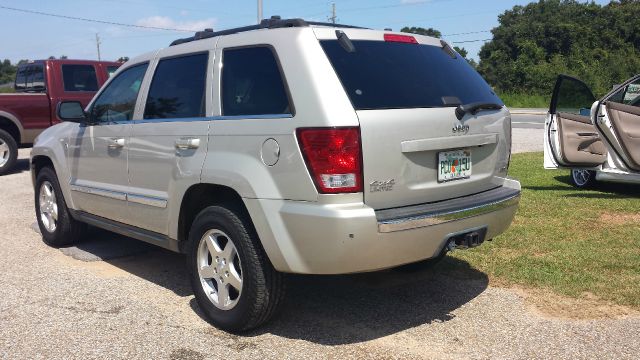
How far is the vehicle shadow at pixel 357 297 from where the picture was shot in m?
3.87

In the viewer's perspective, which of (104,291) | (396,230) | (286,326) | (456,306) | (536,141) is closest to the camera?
(396,230)

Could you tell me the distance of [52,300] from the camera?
448 centimetres

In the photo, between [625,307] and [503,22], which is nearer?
[625,307]

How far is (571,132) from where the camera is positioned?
8.16 metres

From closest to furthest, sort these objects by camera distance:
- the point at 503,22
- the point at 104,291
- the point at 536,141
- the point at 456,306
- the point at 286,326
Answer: the point at 286,326 < the point at 456,306 < the point at 104,291 < the point at 536,141 < the point at 503,22

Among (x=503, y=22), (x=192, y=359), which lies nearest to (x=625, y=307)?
(x=192, y=359)

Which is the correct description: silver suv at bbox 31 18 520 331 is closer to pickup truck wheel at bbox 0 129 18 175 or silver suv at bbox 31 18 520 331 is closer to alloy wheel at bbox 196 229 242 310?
alloy wheel at bbox 196 229 242 310

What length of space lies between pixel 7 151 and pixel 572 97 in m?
9.96

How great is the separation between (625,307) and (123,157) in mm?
3836

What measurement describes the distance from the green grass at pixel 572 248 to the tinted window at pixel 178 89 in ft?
8.48

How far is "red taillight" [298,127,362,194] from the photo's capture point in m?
3.24

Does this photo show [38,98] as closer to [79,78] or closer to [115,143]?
[79,78]

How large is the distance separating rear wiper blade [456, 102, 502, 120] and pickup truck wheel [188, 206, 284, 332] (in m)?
1.49

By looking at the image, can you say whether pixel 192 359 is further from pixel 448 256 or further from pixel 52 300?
pixel 448 256
